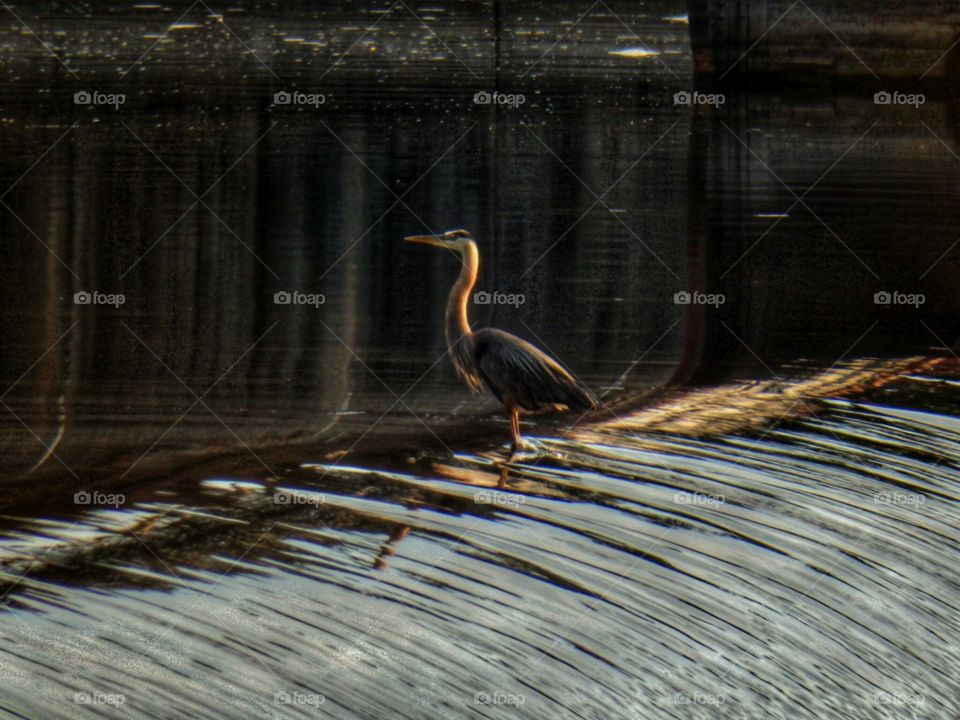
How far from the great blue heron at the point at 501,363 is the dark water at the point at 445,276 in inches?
2.4

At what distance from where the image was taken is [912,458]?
4.09 metres

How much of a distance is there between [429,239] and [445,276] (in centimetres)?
15

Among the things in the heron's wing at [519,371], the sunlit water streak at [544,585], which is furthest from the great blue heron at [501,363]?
the sunlit water streak at [544,585]

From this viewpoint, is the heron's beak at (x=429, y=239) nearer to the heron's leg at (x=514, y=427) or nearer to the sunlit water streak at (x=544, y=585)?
the heron's leg at (x=514, y=427)

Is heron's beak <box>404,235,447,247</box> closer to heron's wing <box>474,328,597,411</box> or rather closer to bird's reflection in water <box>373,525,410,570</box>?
heron's wing <box>474,328,597,411</box>

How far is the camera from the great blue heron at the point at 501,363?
4.24 meters

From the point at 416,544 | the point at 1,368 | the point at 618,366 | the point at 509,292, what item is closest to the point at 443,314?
the point at 509,292

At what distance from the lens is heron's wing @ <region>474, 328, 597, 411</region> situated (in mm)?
4234

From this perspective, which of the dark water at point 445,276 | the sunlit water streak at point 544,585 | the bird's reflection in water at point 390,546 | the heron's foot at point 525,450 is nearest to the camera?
the sunlit water streak at point 544,585

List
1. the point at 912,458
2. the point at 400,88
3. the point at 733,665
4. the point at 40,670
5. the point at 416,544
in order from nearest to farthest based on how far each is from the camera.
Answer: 1. the point at 40,670
2. the point at 733,665
3. the point at 416,544
4. the point at 912,458
5. the point at 400,88

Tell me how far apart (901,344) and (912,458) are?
0.59 metres

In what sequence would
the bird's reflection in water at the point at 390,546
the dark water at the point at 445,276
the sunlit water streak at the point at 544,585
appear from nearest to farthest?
the sunlit water streak at the point at 544,585 < the bird's reflection in water at the point at 390,546 < the dark water at the point at 445,276

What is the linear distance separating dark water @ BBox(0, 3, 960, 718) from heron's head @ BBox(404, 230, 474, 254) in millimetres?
48

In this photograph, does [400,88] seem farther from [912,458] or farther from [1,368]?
[912,458]
